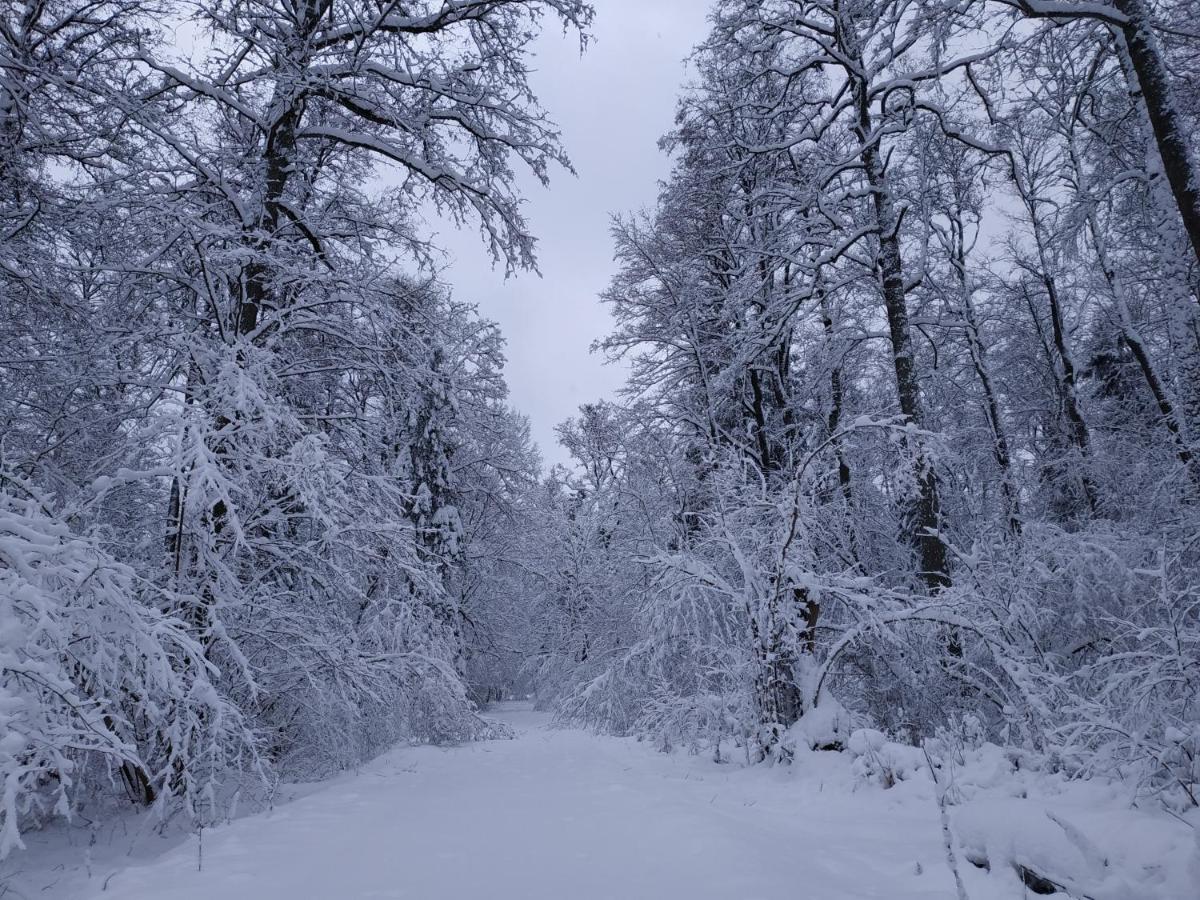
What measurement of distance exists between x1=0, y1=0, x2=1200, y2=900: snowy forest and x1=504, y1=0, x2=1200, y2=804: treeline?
81 mm

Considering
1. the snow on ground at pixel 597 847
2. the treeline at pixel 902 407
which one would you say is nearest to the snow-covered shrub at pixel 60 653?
the snow on ground at pixel 597 847

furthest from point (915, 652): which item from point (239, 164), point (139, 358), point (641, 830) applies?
point (239, 164)

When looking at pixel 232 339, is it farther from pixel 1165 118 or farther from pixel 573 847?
pixel 1165 118

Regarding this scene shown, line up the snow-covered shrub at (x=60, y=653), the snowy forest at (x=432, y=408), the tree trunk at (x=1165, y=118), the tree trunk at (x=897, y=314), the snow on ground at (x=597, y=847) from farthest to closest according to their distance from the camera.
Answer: the tree trunk at (x=897, y=314) → the tree trunk at (x=1165, y=118) → the snowy forest at (x=432, y=408) → the snow on ground at (x=597, y=847) → the snow-covered shrub at (x=60, y=653)

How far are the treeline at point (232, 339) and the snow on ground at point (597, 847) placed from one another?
0.65 metres

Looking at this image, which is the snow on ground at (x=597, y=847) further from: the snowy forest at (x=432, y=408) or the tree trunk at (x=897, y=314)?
the tree trunk at (x=897, y=314)

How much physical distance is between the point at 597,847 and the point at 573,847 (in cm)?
14

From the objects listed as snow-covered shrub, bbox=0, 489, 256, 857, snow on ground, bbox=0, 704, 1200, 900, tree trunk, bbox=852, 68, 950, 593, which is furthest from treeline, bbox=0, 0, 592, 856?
tree trunk, bbox=852, 68, 950, 593

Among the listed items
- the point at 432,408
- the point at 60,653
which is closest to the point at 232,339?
the point at 60,653

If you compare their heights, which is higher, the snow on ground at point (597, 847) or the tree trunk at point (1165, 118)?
the tree trunk at point (1165, 118)

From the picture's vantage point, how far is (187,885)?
2969 millimetres

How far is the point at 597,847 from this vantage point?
11.7 feet

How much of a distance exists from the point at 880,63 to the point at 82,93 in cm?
900

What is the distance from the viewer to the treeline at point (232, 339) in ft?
15.1
